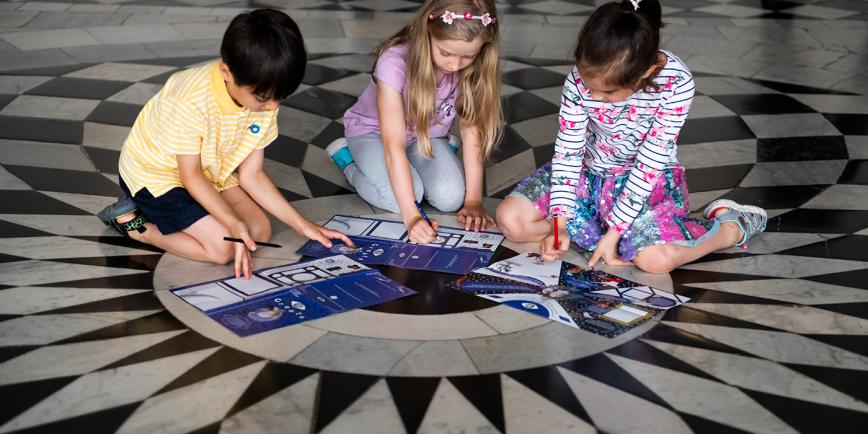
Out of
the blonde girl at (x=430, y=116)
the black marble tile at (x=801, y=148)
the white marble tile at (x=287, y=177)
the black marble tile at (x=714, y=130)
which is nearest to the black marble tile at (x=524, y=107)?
the black marble tile at (x=714, y=130)

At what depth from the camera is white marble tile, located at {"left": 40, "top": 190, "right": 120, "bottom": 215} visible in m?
3.05

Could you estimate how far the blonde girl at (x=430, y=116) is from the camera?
277 centimetres

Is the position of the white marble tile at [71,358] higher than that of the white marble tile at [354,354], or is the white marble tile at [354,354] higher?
the white marble tile at [71,358]

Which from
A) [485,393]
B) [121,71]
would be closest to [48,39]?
[121,71]

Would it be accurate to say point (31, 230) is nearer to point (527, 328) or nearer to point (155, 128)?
point (155, 128)

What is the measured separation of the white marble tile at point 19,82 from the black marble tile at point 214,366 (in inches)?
107

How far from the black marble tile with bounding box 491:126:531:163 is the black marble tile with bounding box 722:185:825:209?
0.89 meters

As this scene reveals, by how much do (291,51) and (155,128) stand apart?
1.81 ft

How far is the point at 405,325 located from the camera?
233 centimetres

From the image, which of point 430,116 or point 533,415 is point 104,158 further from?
point 533,415

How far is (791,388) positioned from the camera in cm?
204

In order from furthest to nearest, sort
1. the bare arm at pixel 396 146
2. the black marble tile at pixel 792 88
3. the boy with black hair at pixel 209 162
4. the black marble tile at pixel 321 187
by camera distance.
Answer: the black marble tile at pixel 792 88 < the black marble tile at pixel 321 187 < the bare arm at pixel 396 146 < the boy with black hair at pixel 209 162

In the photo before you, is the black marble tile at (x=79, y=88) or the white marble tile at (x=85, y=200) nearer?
the white marble tile at (x=85, y=200)

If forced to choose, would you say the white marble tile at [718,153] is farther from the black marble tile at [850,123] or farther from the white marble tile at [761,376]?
the white marble tile at [761,376]
